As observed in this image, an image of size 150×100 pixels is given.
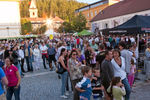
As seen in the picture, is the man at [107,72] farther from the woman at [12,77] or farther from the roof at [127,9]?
the roof at [127,9]

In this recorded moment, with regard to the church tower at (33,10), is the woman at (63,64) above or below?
below

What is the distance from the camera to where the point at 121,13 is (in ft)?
133

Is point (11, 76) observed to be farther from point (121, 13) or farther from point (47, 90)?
point (121, 13)

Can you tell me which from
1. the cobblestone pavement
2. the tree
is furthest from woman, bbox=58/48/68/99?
the tree

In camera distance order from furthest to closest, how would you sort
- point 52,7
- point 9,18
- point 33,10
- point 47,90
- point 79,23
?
point 52,7 → point 33,10 → point 9,18 → point 79,23 → point 47,90

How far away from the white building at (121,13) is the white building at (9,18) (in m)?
25.0

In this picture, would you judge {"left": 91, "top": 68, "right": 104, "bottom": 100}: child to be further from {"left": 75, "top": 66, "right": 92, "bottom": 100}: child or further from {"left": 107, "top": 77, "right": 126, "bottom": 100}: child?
{"left": 107, "top": 77, "right": 126, "bottom": 100}: child

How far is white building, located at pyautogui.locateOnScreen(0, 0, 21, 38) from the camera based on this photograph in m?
56.0

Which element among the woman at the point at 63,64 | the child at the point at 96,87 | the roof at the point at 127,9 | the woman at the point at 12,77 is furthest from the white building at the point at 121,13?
the woman at the point at 12,77

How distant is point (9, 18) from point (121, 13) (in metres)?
35.3

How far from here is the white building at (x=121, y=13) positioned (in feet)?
116

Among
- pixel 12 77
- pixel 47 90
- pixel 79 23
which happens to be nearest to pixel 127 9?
pixel 79 23

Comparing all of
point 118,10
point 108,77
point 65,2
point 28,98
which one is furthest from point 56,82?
point 65,2

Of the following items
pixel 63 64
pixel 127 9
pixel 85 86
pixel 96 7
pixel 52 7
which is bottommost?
pixel 85 86
